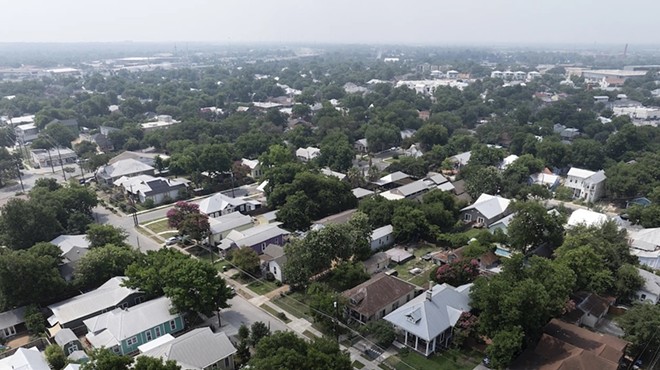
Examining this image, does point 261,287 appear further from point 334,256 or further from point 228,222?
point 228,222

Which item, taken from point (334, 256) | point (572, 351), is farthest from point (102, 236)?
point (572, 351)

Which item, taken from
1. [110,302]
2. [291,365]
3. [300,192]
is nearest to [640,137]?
[300,192]

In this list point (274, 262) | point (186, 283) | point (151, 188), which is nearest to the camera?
point (186, 283)

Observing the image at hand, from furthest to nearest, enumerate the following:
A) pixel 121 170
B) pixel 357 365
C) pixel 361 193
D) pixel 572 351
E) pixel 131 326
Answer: pixel 121 170 → pixel 361 193 → pixel 131 326 → pixel 357 365 → pixel 572 351

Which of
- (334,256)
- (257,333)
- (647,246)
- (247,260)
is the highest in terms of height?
(334,256)

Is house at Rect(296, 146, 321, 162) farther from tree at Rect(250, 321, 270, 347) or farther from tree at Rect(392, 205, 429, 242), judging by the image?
tree at Rect(250, 321, 270, 347)

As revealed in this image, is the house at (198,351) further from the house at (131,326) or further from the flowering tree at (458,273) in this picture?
the flowering tree at (458,273)

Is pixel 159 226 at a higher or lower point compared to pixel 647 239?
lower

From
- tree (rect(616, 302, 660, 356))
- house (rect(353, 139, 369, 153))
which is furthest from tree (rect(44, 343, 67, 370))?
house (rect(353, 139, 369, 153))
